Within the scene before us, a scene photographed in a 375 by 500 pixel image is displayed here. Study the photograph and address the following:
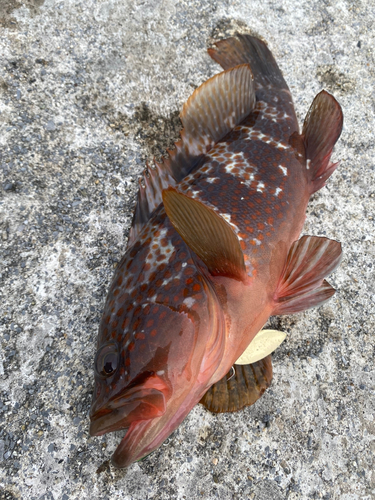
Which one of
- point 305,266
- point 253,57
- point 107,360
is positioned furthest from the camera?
point 253,57

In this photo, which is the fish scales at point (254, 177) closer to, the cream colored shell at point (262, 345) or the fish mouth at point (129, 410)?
the cream colored shell at point (262, 345)

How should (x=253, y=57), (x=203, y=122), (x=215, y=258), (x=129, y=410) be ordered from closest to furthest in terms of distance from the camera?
1. (x=129, y=410)
2. (x=215, y=258)
3. (x=203, y=122)
4. (x=253, y=57)

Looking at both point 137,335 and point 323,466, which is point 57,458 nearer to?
point 137,335

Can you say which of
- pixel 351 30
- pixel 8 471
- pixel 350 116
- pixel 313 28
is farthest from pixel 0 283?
pixel 351 30

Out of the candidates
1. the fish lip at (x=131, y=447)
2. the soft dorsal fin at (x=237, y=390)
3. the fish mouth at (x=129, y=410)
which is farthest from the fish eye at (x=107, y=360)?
the soft dorsal fin at (x=237, y=390)

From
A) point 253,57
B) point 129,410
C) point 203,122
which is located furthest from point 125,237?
point 253,57

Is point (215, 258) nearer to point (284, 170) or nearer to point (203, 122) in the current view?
point (284, 170)

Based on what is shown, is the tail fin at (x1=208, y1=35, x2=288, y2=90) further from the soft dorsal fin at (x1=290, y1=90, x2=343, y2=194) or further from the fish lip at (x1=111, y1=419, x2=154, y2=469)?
the fish lip at (x1=111, y1=419, x2=154, y2=469)
